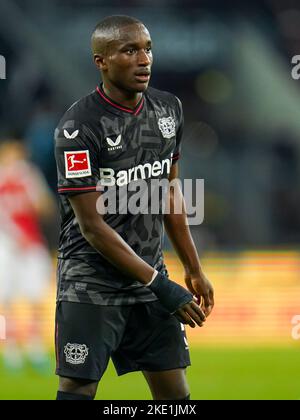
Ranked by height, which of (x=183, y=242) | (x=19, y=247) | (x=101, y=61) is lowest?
(x=19, y=247)

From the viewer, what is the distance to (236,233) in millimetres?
14969

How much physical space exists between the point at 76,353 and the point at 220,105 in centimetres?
1131

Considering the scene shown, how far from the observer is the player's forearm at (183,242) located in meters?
→ 5.20

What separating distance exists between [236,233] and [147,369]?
394 inches

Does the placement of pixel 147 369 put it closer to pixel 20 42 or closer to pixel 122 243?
pixel 122 243

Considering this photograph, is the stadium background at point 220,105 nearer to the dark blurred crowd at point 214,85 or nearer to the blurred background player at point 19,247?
the dark blurred crowd at point 214,85

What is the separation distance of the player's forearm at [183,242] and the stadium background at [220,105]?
7018 millimetres

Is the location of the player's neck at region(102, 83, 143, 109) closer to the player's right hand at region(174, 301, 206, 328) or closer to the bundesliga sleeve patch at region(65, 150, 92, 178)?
the bundesliga sleeve patch at region(65, 150, 92, 178)

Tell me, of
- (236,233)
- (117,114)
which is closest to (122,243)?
(117,114)

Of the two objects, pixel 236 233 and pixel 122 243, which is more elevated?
pixel 122 243

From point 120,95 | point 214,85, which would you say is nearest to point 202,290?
point 120,95

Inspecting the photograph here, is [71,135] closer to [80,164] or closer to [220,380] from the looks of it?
[80,164]

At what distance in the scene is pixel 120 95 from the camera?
4.91m

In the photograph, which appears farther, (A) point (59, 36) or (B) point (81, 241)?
(A) point (59, 36)
